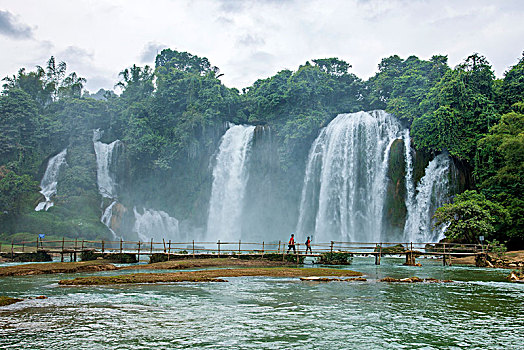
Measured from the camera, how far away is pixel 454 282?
1686cm

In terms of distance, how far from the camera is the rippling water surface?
324 inches

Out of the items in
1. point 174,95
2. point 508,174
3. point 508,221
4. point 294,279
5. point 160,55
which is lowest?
point 294,279

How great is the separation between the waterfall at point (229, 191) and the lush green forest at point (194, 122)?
210 centimetres

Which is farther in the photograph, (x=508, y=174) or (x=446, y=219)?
(x=508, y=174)

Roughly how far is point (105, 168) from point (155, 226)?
8111 millimetres

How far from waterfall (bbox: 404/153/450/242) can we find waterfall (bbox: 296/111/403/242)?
2.63 m

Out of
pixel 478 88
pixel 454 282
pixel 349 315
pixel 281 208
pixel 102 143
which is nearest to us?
pixel 349 315

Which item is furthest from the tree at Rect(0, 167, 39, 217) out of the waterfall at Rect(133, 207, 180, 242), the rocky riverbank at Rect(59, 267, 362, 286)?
the rocky riverbank at Rect(59, 267, 362, 286)

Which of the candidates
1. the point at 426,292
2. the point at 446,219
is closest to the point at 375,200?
the point at 446,219

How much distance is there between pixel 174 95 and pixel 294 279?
37.3m

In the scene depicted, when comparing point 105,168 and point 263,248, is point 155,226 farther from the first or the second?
point 263,248

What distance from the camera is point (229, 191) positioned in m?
44.6

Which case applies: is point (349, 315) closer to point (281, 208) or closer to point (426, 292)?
point (426, 292)

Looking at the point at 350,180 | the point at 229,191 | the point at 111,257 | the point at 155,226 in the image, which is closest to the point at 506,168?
the point at 350,180
